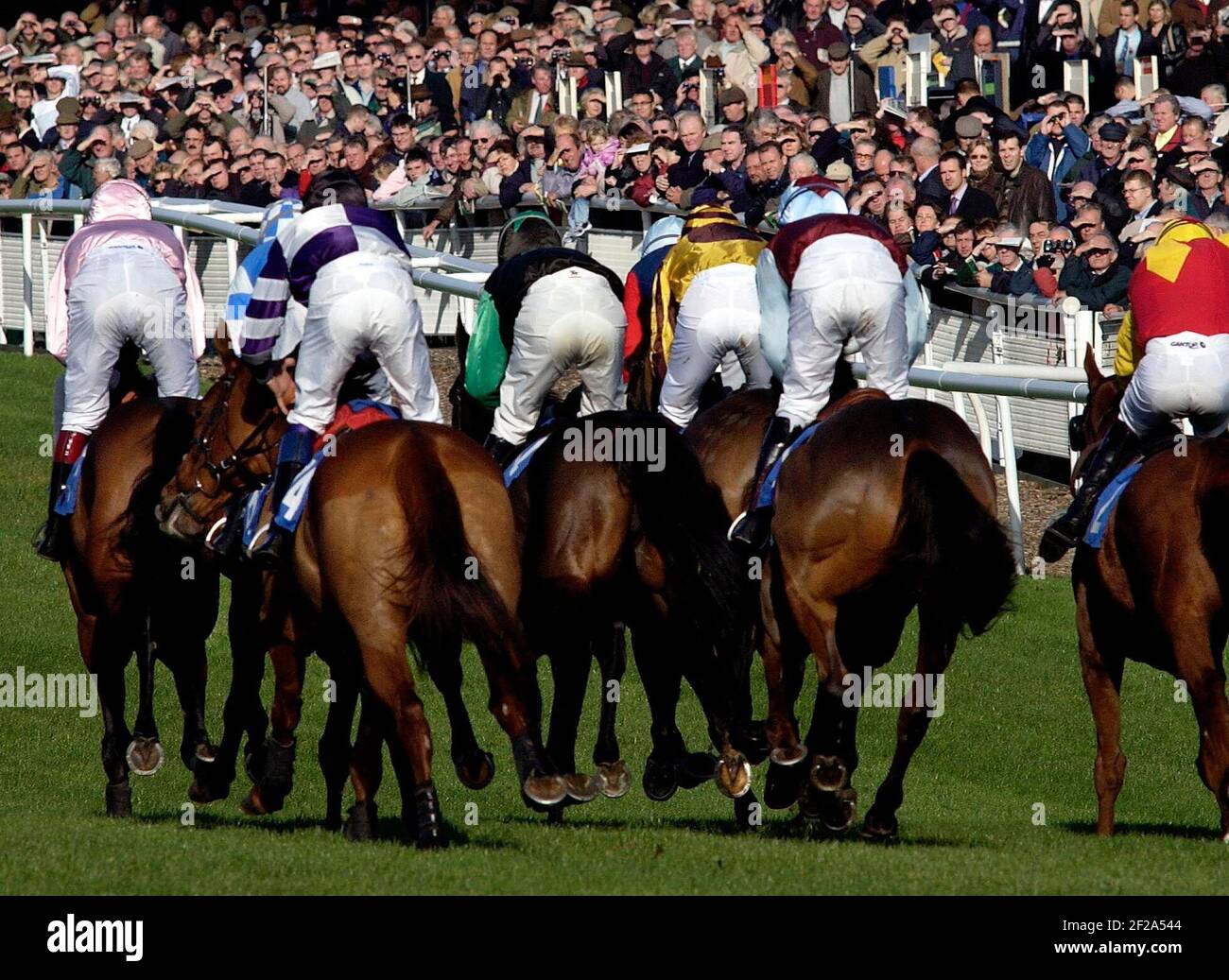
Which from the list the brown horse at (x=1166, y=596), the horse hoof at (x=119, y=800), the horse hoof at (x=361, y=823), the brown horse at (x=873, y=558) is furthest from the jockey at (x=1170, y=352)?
the horse hoof at (x=119, y=800)

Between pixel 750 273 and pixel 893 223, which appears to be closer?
pixel 750 273

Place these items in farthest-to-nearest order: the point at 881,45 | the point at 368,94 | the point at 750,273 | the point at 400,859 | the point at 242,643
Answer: the point at 368,94, the point at 881,45, the point at 750,273, the point at 242,643, the point at 400,859

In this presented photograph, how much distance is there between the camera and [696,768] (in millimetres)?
8344

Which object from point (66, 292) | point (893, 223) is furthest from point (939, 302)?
point (66, 292)

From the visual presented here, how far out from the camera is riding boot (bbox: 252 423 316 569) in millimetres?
7559

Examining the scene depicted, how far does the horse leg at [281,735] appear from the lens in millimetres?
8180

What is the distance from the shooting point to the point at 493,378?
29.3ft

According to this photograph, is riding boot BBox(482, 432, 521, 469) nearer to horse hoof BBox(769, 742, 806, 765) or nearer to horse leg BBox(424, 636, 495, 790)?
horse leg BBox(424, 636, 495, 790)

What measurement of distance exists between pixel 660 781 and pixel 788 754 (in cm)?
73

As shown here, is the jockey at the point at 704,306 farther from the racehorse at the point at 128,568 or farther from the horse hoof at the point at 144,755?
the horse hoof at the point at 144,755

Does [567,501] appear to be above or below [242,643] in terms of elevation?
above

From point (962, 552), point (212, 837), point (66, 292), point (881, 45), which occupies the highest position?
point (881, 45)
